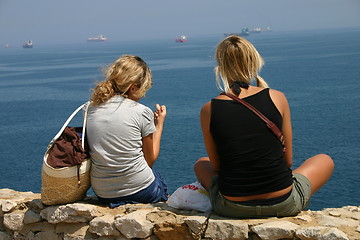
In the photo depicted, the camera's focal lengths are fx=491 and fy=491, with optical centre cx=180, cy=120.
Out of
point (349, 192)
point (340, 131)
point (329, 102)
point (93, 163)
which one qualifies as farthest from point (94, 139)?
point (329, 102)

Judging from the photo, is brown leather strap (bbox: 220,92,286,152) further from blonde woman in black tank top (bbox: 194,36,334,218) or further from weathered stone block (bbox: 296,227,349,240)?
weathered stone block (bbox: 296,227,349,240)

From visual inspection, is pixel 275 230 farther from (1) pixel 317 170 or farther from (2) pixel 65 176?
(2) pixel 65 176

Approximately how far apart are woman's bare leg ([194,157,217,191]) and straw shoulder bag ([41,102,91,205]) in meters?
0.93

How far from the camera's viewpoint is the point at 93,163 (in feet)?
13.6

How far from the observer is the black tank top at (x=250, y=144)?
3455 mm

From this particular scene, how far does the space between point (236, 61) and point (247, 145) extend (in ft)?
2.06

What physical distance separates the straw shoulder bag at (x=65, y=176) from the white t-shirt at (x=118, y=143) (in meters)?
0.07

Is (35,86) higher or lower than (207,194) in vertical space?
lower

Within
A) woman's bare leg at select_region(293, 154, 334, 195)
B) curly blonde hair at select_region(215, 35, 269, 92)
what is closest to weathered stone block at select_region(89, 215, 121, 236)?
curly blonde hair at select_region(215, 35, 269, 92)

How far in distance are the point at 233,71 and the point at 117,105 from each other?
1048mm

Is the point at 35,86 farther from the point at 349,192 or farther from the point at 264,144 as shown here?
the point at 264,144

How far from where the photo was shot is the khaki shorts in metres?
3.57

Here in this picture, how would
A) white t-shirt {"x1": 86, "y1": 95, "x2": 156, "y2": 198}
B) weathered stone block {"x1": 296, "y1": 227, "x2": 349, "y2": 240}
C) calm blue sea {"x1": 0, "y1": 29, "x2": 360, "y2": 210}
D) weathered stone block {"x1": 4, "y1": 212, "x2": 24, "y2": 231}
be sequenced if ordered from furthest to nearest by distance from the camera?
1. calm blue sea {"x1": 0, "y1": 29, "x2": 360, "y2": 210}
2. weathered stone block {"x1": 4, "y1": 212, "x2": 24, "y2": 231}
3. white t-shirt {"x1": 86, "y1": 95, "x2": 156, "y2": 198}
4. weathered stone block {"x1": 296, "y1": 227, "x2": 349, "y2": 240}

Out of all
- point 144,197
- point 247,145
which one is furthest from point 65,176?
point 247,145
